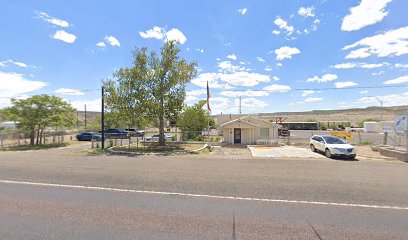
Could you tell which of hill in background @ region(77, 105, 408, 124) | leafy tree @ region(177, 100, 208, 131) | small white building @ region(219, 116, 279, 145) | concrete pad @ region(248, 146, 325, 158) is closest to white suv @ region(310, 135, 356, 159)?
concrete pad @ region(248, 146, 325, 158)

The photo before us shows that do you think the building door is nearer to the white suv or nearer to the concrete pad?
the concrete pad

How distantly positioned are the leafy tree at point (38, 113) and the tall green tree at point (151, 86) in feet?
31.1

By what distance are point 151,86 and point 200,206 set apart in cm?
1886

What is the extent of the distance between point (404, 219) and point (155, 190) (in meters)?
6.35

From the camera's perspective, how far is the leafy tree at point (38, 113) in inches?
1076

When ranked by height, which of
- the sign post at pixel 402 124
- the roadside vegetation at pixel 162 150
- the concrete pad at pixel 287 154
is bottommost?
the concrete pad at pixel 287 154

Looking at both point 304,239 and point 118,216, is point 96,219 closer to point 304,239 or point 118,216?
point 118,216

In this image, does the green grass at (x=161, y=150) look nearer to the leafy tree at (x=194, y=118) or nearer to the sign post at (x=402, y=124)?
the sign post at (x=402, y=124)

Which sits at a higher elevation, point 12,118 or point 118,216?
point 12,118

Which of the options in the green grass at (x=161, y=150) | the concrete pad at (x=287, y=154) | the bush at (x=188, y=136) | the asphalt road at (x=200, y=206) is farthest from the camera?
the bush at (x=188, y=136)

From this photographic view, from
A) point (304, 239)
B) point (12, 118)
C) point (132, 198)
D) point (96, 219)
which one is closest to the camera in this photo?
point (304, 239)

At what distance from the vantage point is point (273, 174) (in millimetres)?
10398

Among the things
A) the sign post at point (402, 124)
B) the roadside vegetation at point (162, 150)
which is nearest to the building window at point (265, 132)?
the roadside vegetation at point (162, 150)

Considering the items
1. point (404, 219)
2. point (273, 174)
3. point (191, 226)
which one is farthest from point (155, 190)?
point (404, 219)
